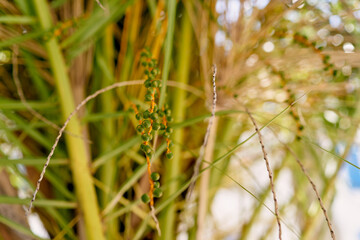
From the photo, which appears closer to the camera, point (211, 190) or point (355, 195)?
point (211, 190)

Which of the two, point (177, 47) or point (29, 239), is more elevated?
point (177, 47)

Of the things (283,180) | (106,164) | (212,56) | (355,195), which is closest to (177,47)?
(212,56)

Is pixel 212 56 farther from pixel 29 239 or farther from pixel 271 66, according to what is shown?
pixel 29 239

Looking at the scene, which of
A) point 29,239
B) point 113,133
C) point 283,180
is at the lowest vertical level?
point 29,239

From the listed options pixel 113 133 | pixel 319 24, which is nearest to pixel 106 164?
pixel 113 133
